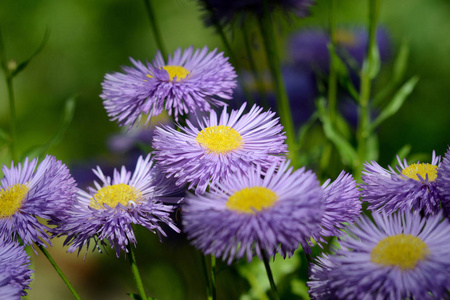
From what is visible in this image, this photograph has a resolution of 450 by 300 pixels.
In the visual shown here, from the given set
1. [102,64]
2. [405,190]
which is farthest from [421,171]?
[102,64]

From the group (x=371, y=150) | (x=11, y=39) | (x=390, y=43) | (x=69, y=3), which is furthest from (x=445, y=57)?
(x=11, y=39)

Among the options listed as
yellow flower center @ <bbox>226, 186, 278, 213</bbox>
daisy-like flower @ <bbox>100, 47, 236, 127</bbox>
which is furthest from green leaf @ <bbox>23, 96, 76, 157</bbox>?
yellow flower center @ <bbox>226, 186, 278, 213</bbox>

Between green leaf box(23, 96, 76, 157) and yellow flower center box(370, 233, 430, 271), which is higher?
green leaf box(23, 96, 76, 157)

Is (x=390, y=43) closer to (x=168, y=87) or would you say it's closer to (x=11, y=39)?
(x=168, y=87)

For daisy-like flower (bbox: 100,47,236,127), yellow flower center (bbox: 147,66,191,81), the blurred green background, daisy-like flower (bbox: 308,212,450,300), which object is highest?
the blurred green background

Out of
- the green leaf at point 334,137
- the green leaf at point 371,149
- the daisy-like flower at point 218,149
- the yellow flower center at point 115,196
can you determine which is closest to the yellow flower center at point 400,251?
the daisy-like flower at point 218,149

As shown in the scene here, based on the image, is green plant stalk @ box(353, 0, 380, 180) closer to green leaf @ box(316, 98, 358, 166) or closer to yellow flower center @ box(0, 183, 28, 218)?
green leaf @ box(316, 98, 358, 166)

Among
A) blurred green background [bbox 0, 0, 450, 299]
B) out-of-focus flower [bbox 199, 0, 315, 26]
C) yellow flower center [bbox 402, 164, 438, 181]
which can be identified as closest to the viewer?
yellow flower center [bbox 402, 164, 438, 181]

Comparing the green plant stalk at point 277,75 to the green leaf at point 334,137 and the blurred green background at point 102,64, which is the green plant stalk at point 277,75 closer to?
the green leaf at point 334,137

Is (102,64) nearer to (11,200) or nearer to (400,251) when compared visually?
(11,200)
